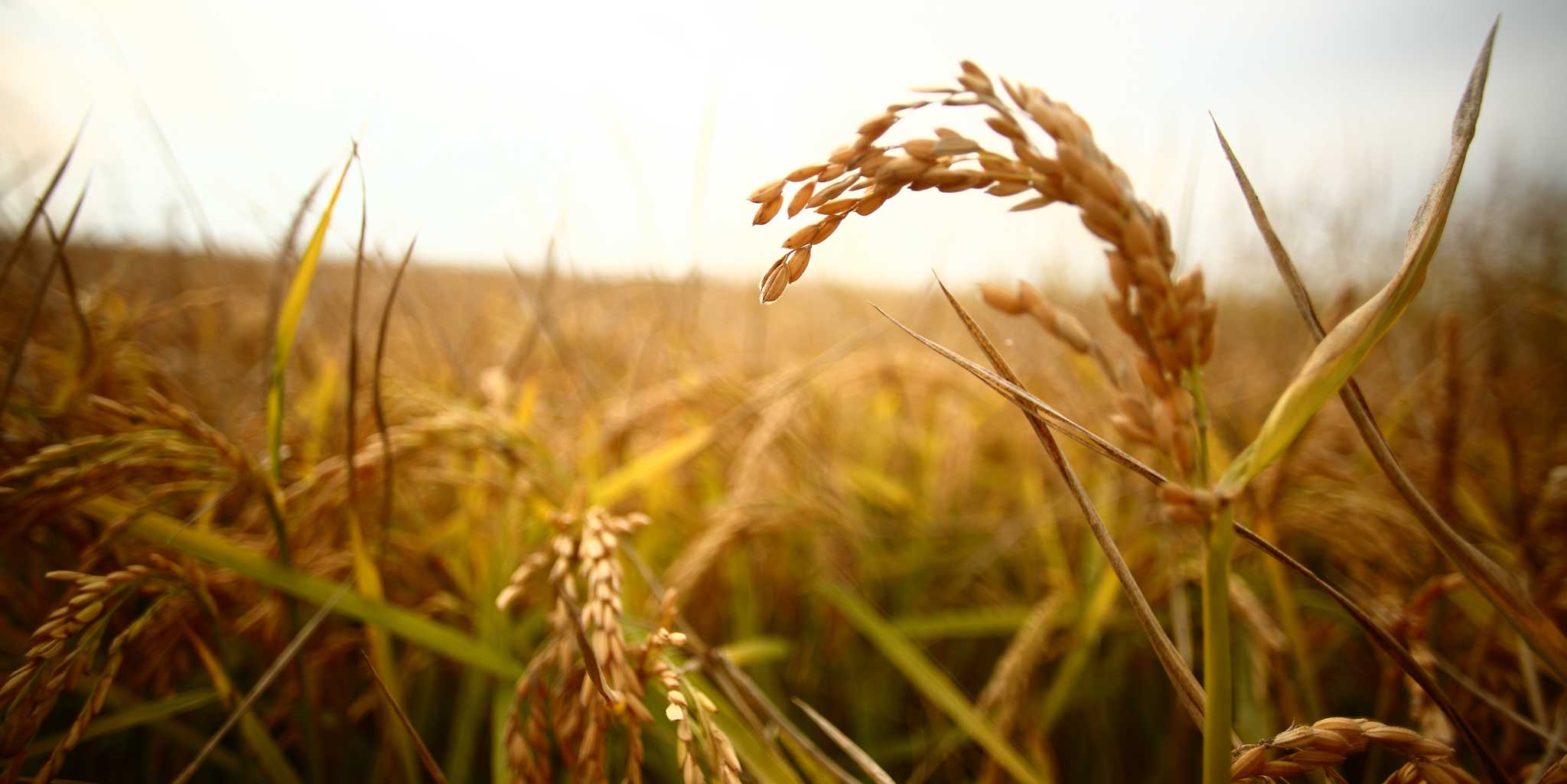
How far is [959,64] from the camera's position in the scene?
0.35m

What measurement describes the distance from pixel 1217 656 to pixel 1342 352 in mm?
185

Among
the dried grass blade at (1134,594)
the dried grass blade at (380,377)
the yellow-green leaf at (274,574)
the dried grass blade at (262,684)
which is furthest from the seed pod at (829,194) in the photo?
the yellow-green leaf at (274,574)

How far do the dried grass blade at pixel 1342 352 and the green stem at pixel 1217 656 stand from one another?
0.09 ft

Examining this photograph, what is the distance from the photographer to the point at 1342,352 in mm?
314

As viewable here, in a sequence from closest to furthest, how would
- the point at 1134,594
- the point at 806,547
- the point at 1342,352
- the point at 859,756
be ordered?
1. the point at 1342,352
2. the point at 1134,594
3. the point at 859,756
4. the point at 806,547

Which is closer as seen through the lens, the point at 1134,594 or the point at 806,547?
the point at 1134,594

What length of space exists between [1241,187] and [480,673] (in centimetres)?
125

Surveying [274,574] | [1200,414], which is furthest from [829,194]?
[274,574]

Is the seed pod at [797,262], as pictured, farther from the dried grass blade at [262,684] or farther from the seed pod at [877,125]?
the dried grass blade at [262,684]

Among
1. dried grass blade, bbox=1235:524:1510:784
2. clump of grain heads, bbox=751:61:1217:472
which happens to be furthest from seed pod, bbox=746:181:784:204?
dried grass blade, bbox=1235:524:1510:784

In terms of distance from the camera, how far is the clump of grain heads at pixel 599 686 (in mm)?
446

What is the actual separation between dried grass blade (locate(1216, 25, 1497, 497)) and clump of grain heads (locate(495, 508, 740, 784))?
0.39m

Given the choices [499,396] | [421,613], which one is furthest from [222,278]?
[421,613]

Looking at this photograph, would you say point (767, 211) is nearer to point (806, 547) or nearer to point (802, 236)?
point (802, 236)
